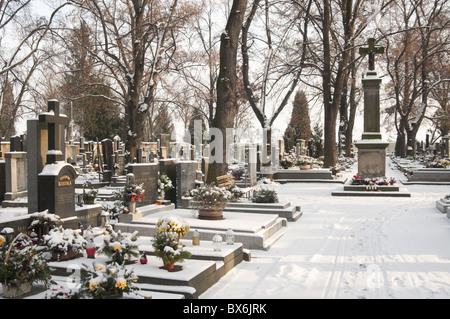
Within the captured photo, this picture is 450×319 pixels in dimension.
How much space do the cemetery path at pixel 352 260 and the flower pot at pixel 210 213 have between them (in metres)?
1.62

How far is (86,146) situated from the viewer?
1141 inches

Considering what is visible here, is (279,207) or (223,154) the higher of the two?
(223,154)

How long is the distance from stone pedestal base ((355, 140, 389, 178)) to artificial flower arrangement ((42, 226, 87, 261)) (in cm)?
1386

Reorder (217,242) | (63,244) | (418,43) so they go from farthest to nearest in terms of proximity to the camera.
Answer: (418,43) → (217,242) → (63,244)

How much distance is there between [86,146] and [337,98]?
639 inches

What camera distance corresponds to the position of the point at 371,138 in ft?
60.7

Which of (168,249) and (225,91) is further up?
(225,91)

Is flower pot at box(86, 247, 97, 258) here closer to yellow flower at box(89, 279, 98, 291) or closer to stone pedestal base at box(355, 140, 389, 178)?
yellow flower at box(89, 279, 98, 291)

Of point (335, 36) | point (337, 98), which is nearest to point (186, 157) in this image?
point (337, 98)

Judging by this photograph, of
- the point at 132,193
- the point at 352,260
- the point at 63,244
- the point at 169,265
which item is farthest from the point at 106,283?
the point at 132,193

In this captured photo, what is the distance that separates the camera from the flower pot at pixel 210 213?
34.3ft

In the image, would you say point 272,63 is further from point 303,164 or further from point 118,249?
point 118,249

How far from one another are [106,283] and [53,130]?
18.8 ft

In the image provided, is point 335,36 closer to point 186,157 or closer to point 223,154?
point 186,157
